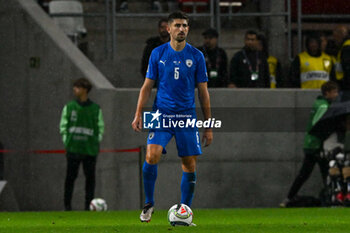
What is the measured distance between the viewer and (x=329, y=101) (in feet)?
54.2

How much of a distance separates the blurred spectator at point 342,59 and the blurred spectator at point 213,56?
6.56 feet

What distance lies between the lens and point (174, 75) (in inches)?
408

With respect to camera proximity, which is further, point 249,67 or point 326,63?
point 326,63

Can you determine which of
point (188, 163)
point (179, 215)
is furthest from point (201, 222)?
point (179, 215)

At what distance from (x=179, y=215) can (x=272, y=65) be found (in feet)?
27.5

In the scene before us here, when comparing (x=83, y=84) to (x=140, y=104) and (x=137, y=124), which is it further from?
(x=137, y=124)

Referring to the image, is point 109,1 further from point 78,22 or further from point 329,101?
point 329,101

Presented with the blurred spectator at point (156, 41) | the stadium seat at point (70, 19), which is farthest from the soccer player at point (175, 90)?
the stadium seat at point (70, 19)

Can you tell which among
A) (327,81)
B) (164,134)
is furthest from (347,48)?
(164,134)

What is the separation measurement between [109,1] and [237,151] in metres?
3.82

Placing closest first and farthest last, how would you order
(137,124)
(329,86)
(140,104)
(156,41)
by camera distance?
(137,124) → (140,104) → (329,86) → (156,41)

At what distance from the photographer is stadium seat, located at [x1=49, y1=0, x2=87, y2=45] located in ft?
60.9

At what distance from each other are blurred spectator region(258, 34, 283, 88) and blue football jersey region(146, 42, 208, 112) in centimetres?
690

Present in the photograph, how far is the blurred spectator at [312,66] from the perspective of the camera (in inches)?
688
